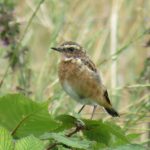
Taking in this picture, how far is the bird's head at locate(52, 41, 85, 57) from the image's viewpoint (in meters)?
2.96

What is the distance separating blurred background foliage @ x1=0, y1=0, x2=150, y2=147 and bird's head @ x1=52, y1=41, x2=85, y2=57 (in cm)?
10

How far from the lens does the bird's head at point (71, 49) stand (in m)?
2.96

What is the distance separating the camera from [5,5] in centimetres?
397

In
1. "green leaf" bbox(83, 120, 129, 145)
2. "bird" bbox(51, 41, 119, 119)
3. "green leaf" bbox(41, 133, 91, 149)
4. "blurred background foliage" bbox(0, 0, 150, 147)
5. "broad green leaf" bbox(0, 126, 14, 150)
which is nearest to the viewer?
"broad green leaf" bbox(0, 126, 14, 150)

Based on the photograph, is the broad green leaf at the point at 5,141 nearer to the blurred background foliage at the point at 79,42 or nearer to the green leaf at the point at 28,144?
the green leaf at the point at 28,144

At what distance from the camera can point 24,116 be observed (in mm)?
1506

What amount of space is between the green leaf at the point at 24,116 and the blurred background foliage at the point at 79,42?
0.97 metres

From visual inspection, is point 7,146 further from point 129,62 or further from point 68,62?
point 129,62

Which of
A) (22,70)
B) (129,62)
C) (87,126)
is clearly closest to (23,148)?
(87,126)

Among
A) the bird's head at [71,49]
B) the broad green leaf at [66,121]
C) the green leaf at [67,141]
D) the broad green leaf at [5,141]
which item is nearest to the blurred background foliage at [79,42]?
the bird's head at [71,49]

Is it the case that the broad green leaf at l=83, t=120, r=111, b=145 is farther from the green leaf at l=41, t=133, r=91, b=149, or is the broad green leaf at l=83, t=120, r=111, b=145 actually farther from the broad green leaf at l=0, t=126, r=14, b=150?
the broad green leaf at l=0, t=126, r=14, b=150

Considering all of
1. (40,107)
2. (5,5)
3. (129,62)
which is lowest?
(129,62)

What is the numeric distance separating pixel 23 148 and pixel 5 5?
2.72 metres

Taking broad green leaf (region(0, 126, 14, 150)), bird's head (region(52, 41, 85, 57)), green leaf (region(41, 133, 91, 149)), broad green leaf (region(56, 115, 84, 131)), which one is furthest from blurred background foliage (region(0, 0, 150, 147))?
broad green leaf (region(0, 126, 14, 150))
